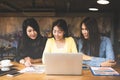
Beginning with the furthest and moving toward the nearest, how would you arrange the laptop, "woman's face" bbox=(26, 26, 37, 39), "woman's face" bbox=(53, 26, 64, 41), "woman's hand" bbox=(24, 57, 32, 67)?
"woman's face" bbox=(26, 26, 37, 39) < "woman's face" bbox=(53, 26, 64, 41) < "woman's hand" bbox=(24, 57, 32, 67) < the laptop

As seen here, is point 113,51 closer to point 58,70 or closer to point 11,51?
point 58,70

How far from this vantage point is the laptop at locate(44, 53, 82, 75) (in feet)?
8.24

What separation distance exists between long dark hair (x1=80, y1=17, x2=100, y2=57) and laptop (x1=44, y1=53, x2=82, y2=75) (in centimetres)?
137

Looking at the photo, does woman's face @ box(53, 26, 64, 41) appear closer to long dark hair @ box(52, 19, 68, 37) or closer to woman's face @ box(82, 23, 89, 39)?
long dark hair @ box(52, 19, 68, 37)

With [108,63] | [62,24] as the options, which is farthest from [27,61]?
[108,63]

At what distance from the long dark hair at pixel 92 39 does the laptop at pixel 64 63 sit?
137cm

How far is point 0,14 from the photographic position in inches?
153

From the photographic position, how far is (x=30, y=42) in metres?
3.95

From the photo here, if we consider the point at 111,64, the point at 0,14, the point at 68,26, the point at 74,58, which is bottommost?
the point at 111,64

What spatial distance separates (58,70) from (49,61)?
156 millimetres

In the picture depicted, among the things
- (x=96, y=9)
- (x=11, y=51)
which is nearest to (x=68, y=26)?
(x=96, y=9)

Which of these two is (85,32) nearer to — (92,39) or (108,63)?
(92,39)

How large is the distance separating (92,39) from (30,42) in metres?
1.16

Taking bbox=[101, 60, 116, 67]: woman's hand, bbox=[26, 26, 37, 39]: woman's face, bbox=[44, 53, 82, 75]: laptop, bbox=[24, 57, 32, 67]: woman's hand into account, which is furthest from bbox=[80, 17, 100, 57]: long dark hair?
bbox=[44, 53, 82, 75]: laptop
